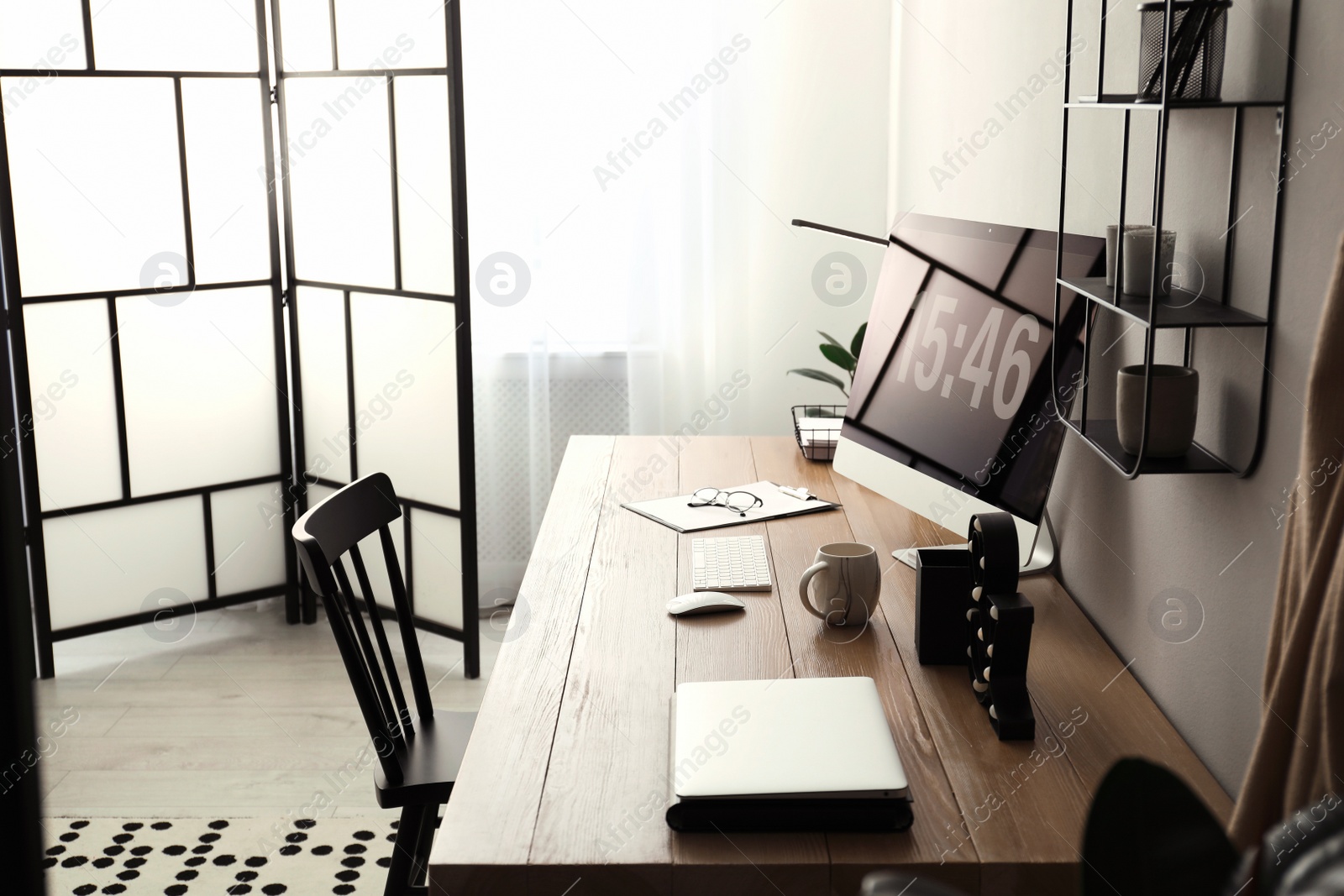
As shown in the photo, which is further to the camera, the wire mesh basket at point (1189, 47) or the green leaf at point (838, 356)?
the green leaf at point (838, 356)

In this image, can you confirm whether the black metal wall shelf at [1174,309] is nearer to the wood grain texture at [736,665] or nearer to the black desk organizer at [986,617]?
the black desk organizer at [986,617]

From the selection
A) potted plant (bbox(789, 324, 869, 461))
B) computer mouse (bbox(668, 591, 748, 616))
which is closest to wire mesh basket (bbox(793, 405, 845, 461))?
potted plant (bbox(789, 324, 869, 461))

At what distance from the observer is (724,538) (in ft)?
5.94

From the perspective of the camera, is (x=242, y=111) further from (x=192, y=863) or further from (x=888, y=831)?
(x=888, y=831)

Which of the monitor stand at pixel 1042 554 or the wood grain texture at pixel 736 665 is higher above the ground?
the monitor stand at pixel 1042 554

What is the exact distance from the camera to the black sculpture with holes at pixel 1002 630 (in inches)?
45.6

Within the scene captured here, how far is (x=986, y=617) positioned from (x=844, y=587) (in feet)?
0.77

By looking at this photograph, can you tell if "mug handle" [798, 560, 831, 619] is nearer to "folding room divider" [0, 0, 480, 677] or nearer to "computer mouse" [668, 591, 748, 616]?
"computer mouse" [668, 591, 748, 616]

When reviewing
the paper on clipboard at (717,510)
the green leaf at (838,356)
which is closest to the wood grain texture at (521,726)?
the paper on clipboard at (717,510)

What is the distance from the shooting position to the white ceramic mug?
1.41 meters

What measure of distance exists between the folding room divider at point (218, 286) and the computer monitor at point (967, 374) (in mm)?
1283

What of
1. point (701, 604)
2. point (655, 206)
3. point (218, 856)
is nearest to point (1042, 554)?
point (701, 604)

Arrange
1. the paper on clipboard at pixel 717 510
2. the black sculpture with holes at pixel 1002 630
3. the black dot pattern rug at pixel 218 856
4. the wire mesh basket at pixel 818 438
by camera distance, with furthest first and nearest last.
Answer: the wire mesh basket at pixel 818 438 < the black dot pattern rug at pixel 218 856 < the paper on clipboard at pixel 717 510 < the black sculpture with holes at pixel 1002 630

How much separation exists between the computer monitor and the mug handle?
243 mm
